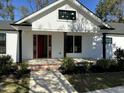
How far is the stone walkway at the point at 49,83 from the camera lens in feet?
41.5

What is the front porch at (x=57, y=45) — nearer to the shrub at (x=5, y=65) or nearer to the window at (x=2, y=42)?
the window at (x=2, y=42)

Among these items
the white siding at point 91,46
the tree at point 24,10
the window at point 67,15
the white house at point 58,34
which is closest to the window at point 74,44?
the white house at point 58,34

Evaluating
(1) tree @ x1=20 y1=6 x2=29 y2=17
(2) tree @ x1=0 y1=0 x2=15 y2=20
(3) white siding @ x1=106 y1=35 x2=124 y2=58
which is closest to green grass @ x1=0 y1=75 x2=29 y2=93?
(3) white siding @ x1=106 y1=35 x2=124 y2=58

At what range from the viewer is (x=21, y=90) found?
1253 centimetres

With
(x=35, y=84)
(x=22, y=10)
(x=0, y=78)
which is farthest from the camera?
(x=22, y=10)

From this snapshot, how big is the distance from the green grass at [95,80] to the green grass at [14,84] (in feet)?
8.74

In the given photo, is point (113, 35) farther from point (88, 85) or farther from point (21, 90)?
Answer: point (21, 90)

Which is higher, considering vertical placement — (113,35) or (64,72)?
(113,35)

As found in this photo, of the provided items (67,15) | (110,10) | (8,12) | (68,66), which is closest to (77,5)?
(67,15)

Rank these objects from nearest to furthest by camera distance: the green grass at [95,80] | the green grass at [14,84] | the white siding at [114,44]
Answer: the green grass at [14,84], the green grass at [95,80], the white siding at [114,44]

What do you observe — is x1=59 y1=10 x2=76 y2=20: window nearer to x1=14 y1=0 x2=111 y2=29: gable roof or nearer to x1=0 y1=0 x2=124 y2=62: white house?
x1=0 y1=0 x2=124 y2=62: white house

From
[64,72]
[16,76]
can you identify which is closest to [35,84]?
[16,76]

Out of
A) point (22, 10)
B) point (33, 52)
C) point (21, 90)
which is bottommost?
point (21, 90)

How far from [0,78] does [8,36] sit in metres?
7.74
